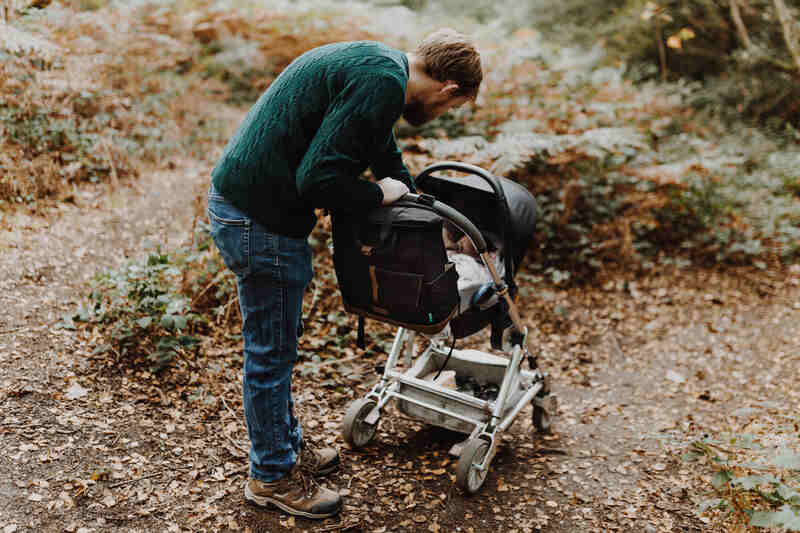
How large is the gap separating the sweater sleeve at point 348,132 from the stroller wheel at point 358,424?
1.53 meters

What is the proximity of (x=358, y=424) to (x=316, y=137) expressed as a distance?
71.0 inches

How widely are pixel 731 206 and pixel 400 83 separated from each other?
6.00 meters

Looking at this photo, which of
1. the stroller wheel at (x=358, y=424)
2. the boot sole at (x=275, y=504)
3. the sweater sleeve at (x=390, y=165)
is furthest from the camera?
the stroller wheel at (x=358, y=424)

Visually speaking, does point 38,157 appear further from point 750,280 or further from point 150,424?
point 750,280

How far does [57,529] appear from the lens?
8.20 feet

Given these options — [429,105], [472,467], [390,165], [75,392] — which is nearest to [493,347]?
[472,467]

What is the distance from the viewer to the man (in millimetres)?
2104

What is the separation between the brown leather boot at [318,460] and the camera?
299 centimetres

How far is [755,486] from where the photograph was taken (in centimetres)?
257

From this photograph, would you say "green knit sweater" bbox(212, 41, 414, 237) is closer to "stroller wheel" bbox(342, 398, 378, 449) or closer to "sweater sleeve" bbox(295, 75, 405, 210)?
"sweater sleeve" bbox(295, 75, 405, 210)

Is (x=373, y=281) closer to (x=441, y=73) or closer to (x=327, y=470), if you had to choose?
(x=441, y=73)

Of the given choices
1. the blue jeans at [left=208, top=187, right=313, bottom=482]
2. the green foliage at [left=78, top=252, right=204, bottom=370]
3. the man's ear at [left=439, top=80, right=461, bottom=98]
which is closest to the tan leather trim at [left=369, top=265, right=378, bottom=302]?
the blue jeans at [left=208, top=187, right=313, bottom=482]

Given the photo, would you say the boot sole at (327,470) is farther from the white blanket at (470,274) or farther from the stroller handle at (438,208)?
the stroller handle at (438,208)

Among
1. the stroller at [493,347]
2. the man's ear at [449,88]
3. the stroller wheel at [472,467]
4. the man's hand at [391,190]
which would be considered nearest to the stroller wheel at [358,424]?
the stroller at [493,347]
